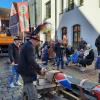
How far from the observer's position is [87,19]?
21.7m

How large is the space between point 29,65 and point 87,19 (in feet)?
51.8

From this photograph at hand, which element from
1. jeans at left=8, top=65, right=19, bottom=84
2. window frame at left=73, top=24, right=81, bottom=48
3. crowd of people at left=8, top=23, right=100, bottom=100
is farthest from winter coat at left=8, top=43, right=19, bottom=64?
window frame at left=73, top=24, right=81, bottom=48

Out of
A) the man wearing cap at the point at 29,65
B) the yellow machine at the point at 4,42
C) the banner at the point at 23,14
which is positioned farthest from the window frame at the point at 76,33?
the man wearing cap at the point at 29,65

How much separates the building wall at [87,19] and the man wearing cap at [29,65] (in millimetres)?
14269

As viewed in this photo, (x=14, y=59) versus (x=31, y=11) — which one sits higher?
(x=31, y=11)

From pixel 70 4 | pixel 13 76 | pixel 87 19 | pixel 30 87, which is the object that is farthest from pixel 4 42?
pixel 30 87

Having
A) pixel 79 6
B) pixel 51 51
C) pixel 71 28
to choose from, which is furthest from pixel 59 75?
pixel 71 28

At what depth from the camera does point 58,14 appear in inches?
1066

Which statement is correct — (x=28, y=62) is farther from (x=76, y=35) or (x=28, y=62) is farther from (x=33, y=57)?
(x=76, y=35)

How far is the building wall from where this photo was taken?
808 inches

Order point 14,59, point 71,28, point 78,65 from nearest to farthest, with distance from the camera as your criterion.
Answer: point 14,59 → point 78,65 → point 71,28

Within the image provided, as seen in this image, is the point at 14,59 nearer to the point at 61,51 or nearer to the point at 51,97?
the point at 51,97

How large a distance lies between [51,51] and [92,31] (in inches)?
151

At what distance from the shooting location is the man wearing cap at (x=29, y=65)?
6.31m
